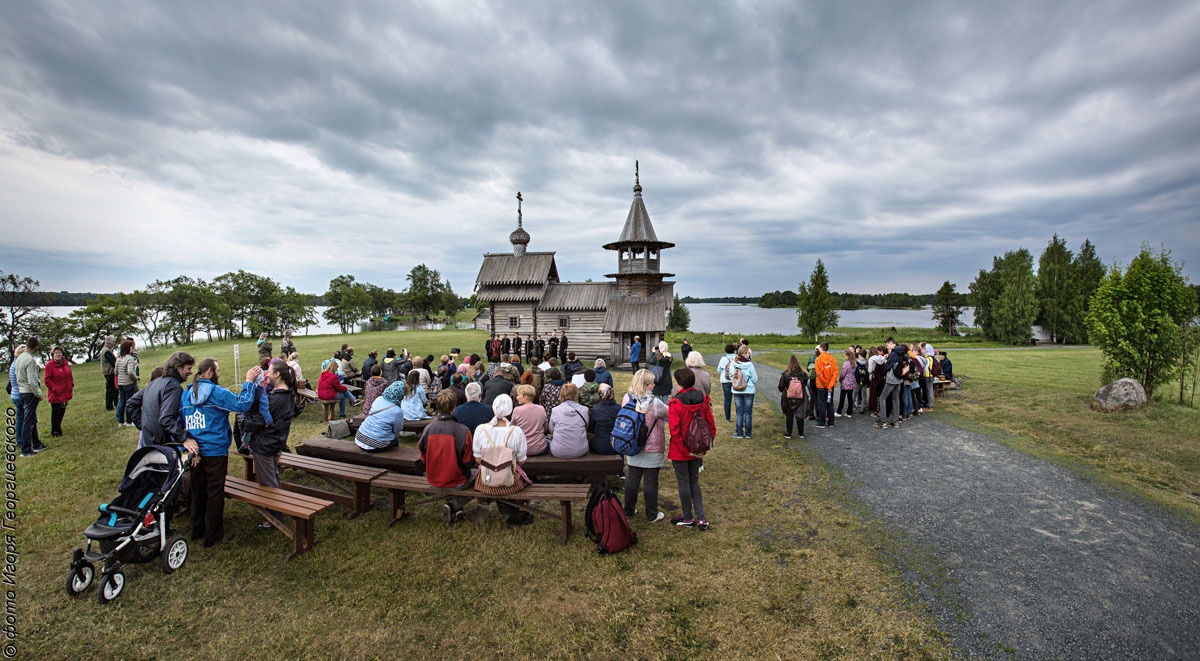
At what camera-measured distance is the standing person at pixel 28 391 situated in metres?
7.93

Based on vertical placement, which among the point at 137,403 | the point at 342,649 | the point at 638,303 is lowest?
the point at 342,649

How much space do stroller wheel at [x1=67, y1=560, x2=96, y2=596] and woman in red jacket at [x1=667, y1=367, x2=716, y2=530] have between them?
19.8 ft

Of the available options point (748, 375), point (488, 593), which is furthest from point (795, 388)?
point (488, 593)

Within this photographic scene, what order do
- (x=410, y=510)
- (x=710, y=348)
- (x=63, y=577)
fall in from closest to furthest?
1. (x=63, y=577)
2. (x=410, y=510)
3. (x=710, y=348)

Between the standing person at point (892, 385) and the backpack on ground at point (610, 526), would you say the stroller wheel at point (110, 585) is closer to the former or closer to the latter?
the backpack on ground at point (610, 526)

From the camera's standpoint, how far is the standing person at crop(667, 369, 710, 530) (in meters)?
5.62

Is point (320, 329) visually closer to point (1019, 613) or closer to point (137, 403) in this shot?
point (137, 403)

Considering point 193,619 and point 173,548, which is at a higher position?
point 173,548

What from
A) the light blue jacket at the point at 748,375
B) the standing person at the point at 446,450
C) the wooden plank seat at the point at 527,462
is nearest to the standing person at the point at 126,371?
the wooden plank seat at the point at 527,462

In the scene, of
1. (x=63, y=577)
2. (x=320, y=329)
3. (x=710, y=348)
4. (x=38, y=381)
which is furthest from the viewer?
(x=320, y=329)

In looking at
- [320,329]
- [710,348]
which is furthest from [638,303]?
[320,329]

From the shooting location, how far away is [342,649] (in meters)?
3.86

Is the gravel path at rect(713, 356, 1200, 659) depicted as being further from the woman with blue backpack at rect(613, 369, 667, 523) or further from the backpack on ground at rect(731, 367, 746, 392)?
the woman with blue backpack at rect(613, 369, 667, 523)

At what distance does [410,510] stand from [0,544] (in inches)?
173
